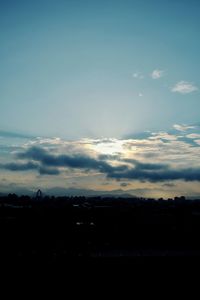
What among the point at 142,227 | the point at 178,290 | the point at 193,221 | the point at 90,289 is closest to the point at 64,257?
the point at 90,289

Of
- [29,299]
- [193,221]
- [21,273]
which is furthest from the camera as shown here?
[193,221]

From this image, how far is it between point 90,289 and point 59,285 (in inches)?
68.2

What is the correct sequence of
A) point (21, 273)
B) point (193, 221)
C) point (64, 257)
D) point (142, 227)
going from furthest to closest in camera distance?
1. point (193, 221)
2. point (142, 227)
3. point (64, 257)
4. point (21, 273)

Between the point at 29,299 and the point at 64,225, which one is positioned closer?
the point at 29,299

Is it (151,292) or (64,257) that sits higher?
(64,257)

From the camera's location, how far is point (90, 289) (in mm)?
15484

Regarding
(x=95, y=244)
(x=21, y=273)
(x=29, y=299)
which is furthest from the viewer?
(x=95, y=244)

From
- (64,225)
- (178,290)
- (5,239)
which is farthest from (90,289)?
(64,225)

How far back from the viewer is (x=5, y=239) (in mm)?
26281

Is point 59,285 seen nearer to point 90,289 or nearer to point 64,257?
point 90,289

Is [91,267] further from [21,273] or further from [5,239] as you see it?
[5,239]

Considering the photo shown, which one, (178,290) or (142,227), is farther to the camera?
(142,227)

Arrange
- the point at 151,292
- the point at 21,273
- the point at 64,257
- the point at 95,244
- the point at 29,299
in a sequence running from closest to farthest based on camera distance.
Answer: the point at 29,299 → the point at 151,292 → the point at 21,273 → the point at 64,257 → the point at 95,244

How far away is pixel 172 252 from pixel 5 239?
1578cm
